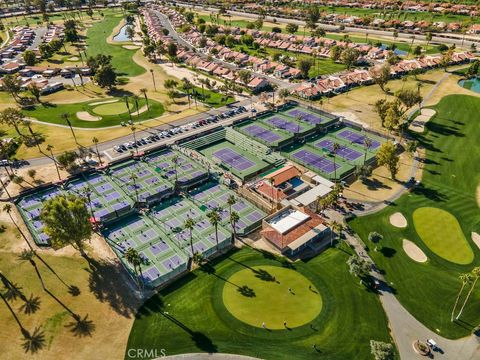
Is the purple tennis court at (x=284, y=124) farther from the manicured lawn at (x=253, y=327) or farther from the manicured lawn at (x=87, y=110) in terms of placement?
the manicured lawn at (x=253, y=327)

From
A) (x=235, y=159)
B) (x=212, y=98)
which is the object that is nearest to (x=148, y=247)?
(x=235, y=159)

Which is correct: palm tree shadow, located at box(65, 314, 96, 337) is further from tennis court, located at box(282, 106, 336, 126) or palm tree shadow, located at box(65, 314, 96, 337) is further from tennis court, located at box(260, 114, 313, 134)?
tennis court, located at box(282, 106, 336, 126)

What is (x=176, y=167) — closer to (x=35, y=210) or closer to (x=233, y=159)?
(x=233, y=159)

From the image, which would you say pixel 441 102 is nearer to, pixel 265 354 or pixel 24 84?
pixel 265 354

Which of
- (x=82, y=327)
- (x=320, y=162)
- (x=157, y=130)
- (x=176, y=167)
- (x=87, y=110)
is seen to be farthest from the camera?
(x=87, y=110)

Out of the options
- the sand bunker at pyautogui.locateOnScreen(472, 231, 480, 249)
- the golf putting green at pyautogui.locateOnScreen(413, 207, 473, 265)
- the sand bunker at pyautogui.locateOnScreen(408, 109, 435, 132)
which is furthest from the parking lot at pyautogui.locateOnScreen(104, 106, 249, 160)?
the sand bunker at pyautogui.locateOnScreen(472, 231, 480, 249)

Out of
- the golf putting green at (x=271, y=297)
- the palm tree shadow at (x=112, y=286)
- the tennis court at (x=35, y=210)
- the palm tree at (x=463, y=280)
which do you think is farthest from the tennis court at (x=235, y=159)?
the palm tree at (x=463, y=280)
